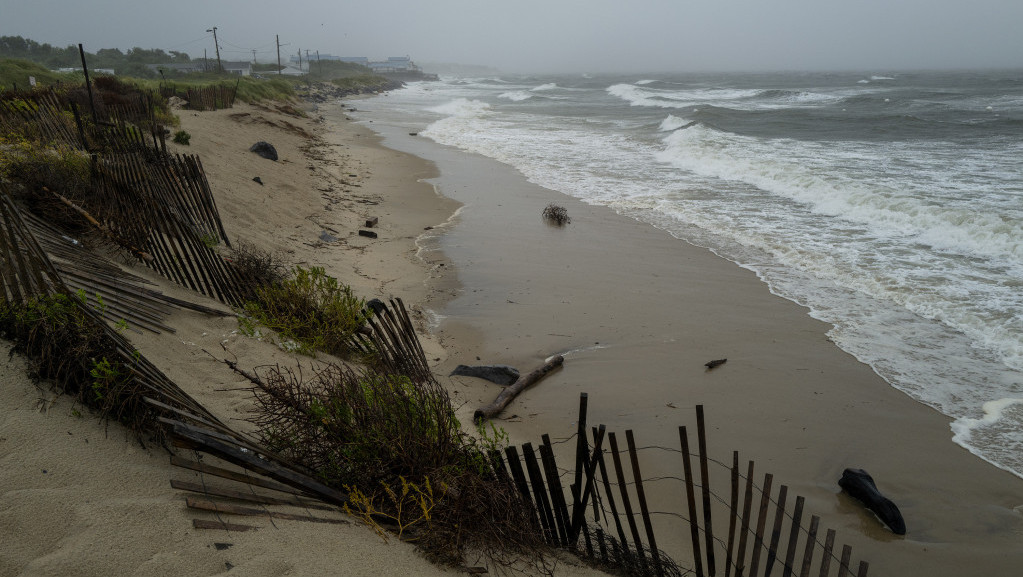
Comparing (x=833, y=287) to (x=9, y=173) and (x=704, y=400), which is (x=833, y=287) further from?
(x=9, y=173)

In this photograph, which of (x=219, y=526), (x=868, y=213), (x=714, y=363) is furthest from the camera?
(x=868, y=213)

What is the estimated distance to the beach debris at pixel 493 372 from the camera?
5254 mm

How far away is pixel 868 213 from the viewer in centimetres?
1112

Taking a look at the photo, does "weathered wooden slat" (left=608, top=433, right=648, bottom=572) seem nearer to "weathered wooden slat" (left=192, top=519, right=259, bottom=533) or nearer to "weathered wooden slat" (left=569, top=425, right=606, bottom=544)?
"weathered wooden slat" (left=569, top=425, right=606, bottom=544)

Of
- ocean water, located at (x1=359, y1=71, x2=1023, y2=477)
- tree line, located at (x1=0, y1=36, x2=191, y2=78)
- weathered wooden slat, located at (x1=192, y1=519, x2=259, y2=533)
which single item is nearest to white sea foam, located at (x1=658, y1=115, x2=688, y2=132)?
→ ocean water, located at (x1=359, y1=71, x2=1023, y2=477)

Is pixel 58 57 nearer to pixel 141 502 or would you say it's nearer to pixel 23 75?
pixel 23 75

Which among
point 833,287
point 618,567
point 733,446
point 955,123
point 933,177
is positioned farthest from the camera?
point 955,123

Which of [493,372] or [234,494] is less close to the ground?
[234,494]

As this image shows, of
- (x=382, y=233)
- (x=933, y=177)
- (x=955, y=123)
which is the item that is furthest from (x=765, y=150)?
(x=382, y=233)

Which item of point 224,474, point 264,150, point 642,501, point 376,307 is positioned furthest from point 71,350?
point 264,150

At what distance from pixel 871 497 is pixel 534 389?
107 inches

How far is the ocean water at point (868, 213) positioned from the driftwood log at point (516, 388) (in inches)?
128

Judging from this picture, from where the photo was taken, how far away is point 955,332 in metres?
6.32

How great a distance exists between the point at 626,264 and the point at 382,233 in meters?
4.40
